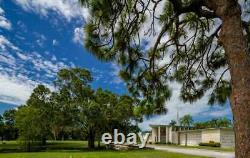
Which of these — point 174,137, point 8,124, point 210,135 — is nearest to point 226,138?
point 210,135

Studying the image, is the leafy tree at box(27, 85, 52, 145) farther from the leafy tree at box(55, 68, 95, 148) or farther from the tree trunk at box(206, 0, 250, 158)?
the tree trunk at box(206, 0, 250, 158)

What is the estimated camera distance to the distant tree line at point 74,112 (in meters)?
41.0

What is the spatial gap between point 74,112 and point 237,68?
38557 millimetres

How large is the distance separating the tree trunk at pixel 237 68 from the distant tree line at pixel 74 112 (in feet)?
121

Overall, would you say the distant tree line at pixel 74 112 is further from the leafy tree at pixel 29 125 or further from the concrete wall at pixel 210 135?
the concrete wall at pixel 210 135

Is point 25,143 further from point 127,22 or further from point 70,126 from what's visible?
point 127,22

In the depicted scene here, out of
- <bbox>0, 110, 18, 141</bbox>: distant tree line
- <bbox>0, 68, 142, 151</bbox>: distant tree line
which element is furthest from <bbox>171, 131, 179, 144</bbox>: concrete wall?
<bbox>0, 110, 18, 141</bbox>: distant tree line

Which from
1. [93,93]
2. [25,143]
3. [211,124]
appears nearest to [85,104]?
[93,93]

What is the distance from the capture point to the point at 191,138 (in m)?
54.8

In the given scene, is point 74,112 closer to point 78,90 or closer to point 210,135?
point 78,90

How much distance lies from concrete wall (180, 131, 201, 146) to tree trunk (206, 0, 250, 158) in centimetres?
5002

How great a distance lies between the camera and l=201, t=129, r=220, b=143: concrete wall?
47.6 m

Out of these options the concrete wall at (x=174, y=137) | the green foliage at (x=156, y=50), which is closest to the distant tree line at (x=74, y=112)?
the concrete wall at (x=174, y=137)

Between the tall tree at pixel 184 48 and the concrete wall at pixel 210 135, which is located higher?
the tall tree at pixel 184 48
